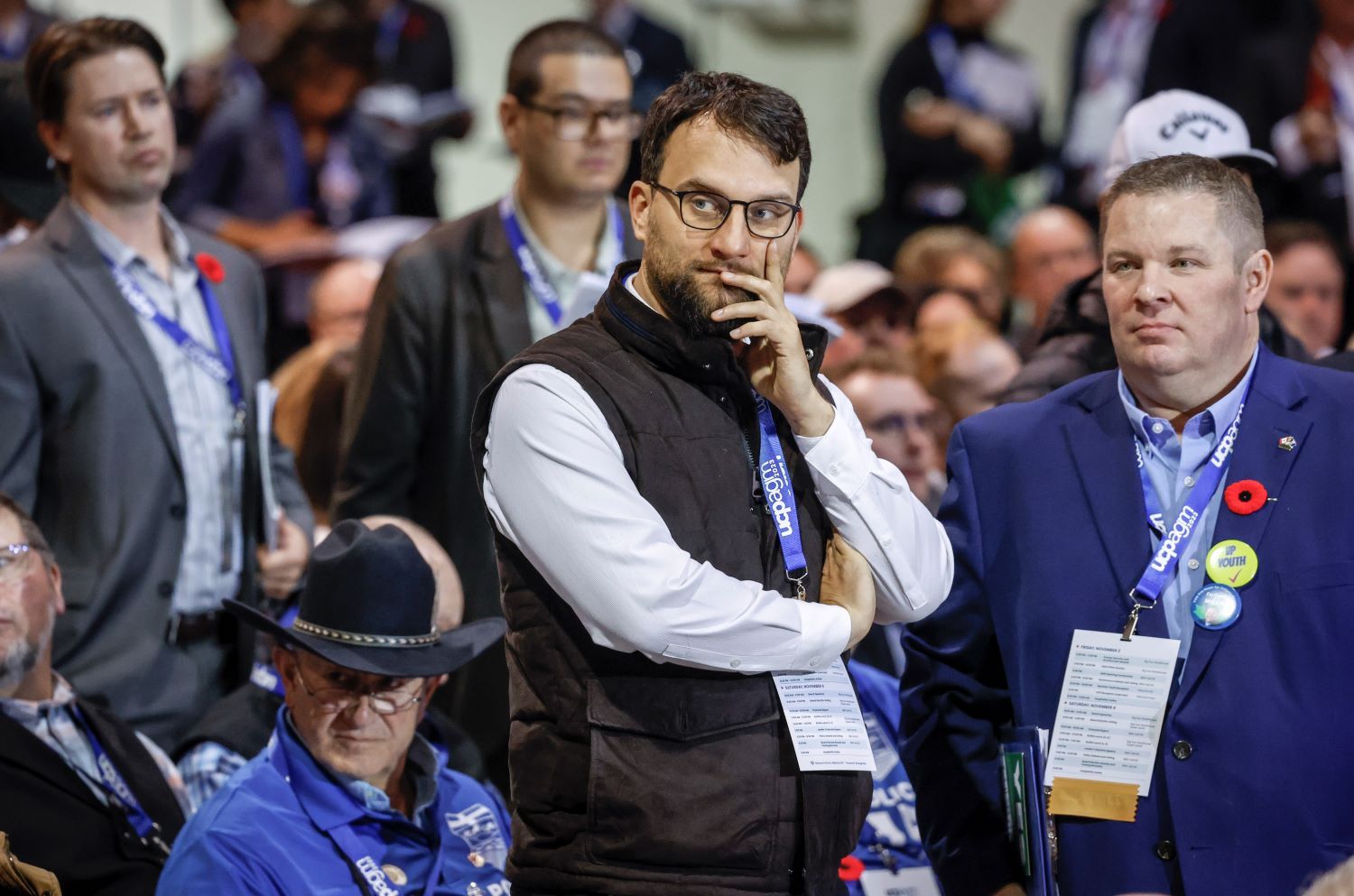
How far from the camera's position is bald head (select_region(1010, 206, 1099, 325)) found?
730cm

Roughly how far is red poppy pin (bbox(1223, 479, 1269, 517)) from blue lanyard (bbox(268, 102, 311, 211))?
209 inches

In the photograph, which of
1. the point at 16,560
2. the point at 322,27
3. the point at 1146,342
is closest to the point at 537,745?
the point at 1146,342

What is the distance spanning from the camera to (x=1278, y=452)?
3.22 meters

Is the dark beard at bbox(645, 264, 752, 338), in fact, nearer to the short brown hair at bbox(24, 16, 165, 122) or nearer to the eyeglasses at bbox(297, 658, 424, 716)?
the eyeglasses at bbox(297, 658, 424, 716)

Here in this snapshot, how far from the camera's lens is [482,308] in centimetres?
475

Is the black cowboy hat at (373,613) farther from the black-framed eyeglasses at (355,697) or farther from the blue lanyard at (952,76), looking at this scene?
the blue lanyard at (952,76)

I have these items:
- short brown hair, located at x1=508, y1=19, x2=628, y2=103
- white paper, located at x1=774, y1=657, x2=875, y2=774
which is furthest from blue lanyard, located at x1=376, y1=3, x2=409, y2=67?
white paper, located at x1=774, y1=657, x2=875, y2=774

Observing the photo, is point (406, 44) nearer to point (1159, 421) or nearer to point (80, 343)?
point (80, 343)

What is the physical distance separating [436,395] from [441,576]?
2.26 feet

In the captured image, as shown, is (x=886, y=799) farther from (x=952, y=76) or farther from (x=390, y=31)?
(x=390, y=31)

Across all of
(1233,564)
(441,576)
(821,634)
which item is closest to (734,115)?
(821,634)

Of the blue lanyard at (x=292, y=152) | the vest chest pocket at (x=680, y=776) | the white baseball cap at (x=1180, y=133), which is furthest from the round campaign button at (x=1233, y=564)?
the blue lanyard at (x=292, y=152)

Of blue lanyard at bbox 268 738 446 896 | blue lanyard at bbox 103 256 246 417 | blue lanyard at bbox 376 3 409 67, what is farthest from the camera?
blue lanyard at bbox 376 3 409 67

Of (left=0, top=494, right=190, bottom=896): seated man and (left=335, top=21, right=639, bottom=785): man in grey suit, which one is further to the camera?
(left=335, top=21, right=639, bottom=785): man in grey suit
